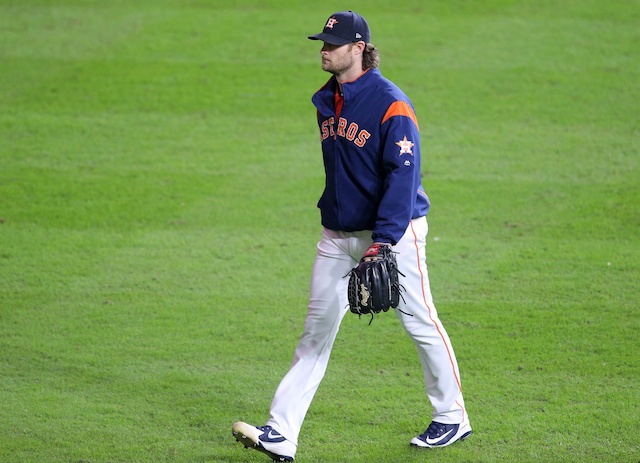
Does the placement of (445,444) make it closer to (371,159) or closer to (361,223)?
(361,223)

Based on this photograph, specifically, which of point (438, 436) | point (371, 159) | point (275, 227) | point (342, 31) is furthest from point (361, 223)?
point (275, 227)

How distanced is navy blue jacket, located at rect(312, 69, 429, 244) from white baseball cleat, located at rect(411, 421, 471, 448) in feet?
3.06

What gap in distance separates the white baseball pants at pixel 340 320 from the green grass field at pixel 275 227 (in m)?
0.23

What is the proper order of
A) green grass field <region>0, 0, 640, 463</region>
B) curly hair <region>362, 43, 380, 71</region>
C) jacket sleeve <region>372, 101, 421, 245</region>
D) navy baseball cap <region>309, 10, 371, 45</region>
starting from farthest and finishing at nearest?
1. green grass field <region>0, 0, 640, 463</region>
2. curly hair <region>362, 43, 380, 71</region>
3. navy baseball cap <region>309, 10, 371, 45</region>
4. jacket sleeve <region>372, 101, 421, 245</region>

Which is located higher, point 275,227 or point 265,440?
point 275,227

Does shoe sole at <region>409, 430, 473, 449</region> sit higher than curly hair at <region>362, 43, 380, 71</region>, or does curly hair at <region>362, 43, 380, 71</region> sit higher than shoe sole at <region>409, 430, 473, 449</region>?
curly hair at <region>362, 43, 380, 71</region>

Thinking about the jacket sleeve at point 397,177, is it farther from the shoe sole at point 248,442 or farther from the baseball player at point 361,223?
the shoe sole at point 248,442

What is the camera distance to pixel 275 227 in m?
7.27

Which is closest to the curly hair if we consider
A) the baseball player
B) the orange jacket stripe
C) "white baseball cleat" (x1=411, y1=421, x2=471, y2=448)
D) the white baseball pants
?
the baseball player

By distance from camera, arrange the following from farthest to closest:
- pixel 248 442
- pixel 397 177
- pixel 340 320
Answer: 1. pixel 340 320
2. pixel 248 442
3. pixel 397 177

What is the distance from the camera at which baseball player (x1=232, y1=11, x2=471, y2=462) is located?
4.04 metres

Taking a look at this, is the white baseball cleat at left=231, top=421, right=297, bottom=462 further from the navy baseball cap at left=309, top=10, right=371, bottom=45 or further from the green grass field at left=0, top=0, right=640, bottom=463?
the navy baseball cap at left=309, top=10, right=371, bottom=45

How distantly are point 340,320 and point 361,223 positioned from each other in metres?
0.46

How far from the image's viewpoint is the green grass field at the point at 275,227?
4598mm
